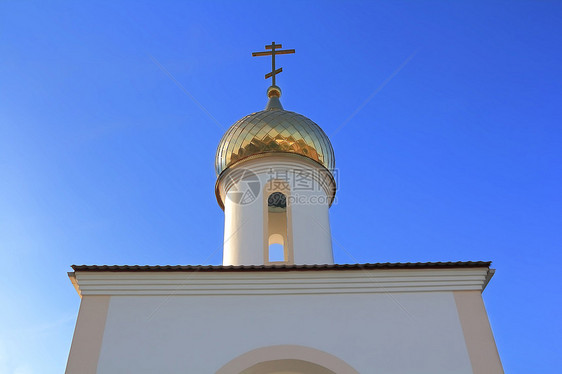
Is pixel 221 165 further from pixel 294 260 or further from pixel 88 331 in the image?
pixel 88 331

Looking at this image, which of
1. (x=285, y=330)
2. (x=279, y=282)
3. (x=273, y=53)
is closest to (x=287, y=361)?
(x=285, y=330)

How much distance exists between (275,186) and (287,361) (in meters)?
3.61

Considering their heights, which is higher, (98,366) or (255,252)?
(255,252)

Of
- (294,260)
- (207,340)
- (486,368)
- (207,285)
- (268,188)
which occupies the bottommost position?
(486,368)

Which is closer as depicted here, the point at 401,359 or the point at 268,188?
the point at 401,359

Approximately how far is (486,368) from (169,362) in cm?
356

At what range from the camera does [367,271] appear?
6758 mm

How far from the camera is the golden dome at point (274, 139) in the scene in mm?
9490

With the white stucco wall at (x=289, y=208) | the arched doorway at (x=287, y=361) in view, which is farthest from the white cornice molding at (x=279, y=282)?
the white stucco wall at (x=289, y=208)

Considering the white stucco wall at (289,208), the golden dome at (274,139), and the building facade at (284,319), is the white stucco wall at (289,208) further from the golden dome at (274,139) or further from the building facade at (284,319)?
the building facade at (284,319)

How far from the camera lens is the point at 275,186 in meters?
9.23

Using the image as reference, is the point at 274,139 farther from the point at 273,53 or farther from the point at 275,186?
the point at 273,53

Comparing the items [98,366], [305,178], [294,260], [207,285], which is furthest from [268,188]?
[98,366]

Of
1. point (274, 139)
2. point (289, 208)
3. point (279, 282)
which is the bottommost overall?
point (279, 282)
